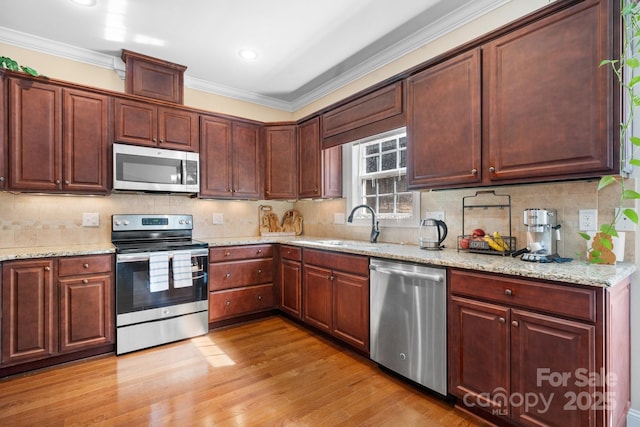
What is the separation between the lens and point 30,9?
2393 millimetres

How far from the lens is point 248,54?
10.1 ft

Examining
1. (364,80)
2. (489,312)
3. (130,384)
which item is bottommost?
(130,384)

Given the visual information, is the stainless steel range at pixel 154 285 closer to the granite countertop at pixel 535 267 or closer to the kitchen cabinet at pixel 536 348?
the granite countertop at pixel 535 267

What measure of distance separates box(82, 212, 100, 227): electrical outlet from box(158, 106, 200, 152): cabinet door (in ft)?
3.01

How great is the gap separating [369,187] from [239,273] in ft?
5.49

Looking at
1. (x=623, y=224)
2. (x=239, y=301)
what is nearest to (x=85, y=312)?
(x=239, y=301)

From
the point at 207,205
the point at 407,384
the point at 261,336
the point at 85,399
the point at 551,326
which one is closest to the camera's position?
the point at 551,326

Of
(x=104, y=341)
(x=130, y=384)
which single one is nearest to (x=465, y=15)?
(x=130, y=384)

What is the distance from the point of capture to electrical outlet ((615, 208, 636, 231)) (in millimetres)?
1666

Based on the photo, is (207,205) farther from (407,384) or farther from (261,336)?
(407,384)

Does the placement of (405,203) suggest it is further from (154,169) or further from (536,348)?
(154,169)

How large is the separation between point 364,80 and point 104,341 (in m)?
3.45

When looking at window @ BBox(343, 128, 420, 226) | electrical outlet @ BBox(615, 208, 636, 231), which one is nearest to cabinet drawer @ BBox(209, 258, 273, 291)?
window @ BBox(343, 128, 420, 226)

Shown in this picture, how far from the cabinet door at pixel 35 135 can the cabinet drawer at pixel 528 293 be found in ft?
10.6
